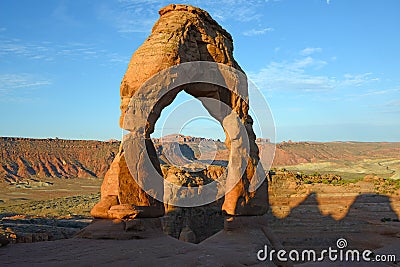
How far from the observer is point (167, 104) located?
10102 millimetres

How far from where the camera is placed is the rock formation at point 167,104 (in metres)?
8.89

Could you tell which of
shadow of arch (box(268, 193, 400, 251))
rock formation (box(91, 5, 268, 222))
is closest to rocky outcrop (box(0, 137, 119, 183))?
shadow of arch (box(268, 193, 400, 251))

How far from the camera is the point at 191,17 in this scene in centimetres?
1060

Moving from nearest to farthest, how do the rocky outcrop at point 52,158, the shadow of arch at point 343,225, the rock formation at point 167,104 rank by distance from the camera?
the rock formation at point 167,104 < the shadow of arch at point 343,225 < the rocky outcrop at point 52,158

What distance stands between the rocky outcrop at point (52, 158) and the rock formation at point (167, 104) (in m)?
55.4

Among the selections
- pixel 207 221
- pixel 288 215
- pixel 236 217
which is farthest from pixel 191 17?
pixel 288 215

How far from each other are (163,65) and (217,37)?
2767 millimetres

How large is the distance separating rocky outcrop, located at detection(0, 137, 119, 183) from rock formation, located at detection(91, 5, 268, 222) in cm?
5537

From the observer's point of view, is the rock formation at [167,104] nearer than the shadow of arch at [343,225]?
Yes

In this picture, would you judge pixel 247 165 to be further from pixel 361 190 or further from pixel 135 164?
pixel 361 190

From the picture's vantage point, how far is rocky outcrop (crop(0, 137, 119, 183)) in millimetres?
62219

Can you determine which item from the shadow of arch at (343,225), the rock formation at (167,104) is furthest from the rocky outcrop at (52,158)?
the rock formation at (167,104)

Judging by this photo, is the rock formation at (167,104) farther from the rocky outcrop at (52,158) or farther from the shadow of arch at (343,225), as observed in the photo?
the rocky outcrop at (52,158)

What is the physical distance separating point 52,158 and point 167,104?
62.7m
